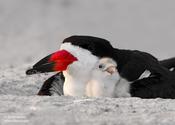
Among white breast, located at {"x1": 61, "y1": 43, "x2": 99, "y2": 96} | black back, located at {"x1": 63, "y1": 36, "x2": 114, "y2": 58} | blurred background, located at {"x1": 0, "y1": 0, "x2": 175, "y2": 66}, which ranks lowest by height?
white breast, located at {"x1": 61, "y1": 43, "x2": 99, "y2": 96}

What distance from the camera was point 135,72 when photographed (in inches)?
133

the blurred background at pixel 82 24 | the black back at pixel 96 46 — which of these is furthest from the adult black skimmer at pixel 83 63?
the blurred background at pixel 82 24

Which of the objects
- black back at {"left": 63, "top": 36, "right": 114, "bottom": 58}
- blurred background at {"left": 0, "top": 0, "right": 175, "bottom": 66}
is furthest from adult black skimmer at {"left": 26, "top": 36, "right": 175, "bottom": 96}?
blurred background at {"left": 0, "top": 0, "right": 175, "bottom": 66}

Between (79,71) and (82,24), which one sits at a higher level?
(82,24)

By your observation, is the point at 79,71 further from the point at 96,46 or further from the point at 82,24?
the point at 82,24

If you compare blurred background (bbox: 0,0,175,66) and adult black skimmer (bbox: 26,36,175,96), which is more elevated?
blurred background (bbox: 0,0,175,66)

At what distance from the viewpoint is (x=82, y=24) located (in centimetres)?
826

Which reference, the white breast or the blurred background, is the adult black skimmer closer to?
the white breast

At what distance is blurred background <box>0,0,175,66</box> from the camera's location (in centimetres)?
A: 751

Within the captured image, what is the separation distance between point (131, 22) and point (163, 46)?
87cm

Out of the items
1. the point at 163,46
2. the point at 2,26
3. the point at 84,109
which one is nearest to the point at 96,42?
the point at 84,109

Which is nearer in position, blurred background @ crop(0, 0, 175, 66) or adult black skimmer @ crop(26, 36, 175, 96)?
adult black skimmer @ crop(26, 36, 175, 96)

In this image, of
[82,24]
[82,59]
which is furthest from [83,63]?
[82,24]

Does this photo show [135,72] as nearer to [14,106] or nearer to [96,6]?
[14,106]
